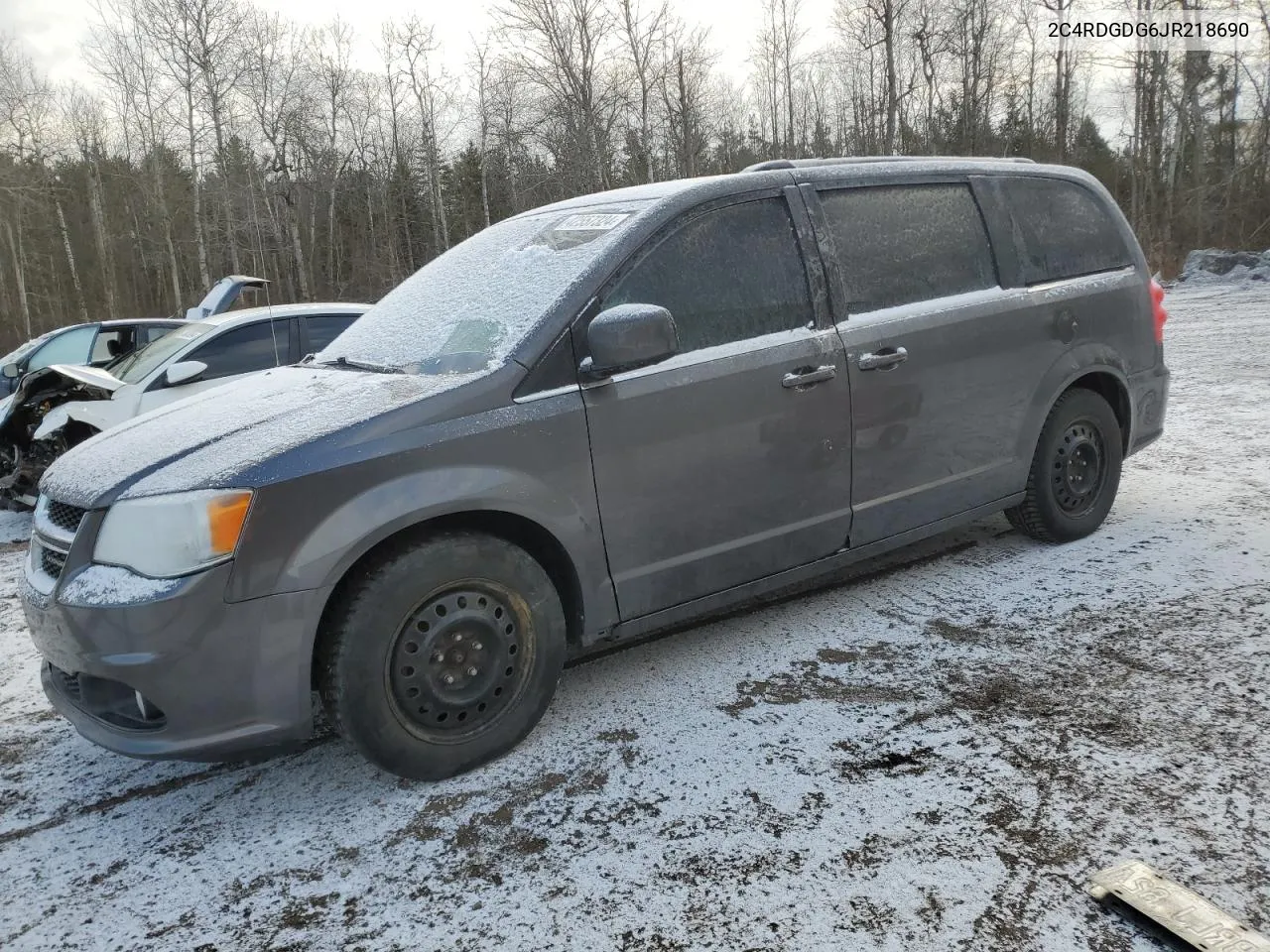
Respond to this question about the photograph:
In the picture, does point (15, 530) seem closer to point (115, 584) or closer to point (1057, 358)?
point (115, 584)

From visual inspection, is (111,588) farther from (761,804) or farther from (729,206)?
(729,206)

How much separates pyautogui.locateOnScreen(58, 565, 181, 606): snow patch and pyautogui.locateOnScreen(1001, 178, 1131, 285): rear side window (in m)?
3.84

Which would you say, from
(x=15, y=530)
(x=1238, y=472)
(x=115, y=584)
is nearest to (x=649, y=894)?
(x=115, y=584)

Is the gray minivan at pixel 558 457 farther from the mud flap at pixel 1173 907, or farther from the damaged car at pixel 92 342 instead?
the damaged car at pixel 92 342

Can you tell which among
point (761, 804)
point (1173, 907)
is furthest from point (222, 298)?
point (1173, 907)

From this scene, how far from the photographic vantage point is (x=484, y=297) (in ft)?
10.9

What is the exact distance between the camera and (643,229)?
3.18m

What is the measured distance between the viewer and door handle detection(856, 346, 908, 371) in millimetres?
3546

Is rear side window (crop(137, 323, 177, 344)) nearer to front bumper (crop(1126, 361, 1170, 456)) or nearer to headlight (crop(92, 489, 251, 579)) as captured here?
headlight (crop(92, 489, 251, 579))

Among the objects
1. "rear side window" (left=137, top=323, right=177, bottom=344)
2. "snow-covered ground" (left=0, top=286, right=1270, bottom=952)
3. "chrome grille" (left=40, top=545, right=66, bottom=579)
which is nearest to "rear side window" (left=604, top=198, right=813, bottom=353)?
"snow-covered ground" (left=0, top=286, right=1270, bottom=952)

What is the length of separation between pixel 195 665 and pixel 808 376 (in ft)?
7.61

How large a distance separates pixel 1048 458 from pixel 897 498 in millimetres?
1084

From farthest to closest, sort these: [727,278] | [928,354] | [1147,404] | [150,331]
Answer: [150,331] < [1147,404] < [928,354] < [727,278]

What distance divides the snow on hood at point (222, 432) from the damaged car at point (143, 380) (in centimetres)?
366
